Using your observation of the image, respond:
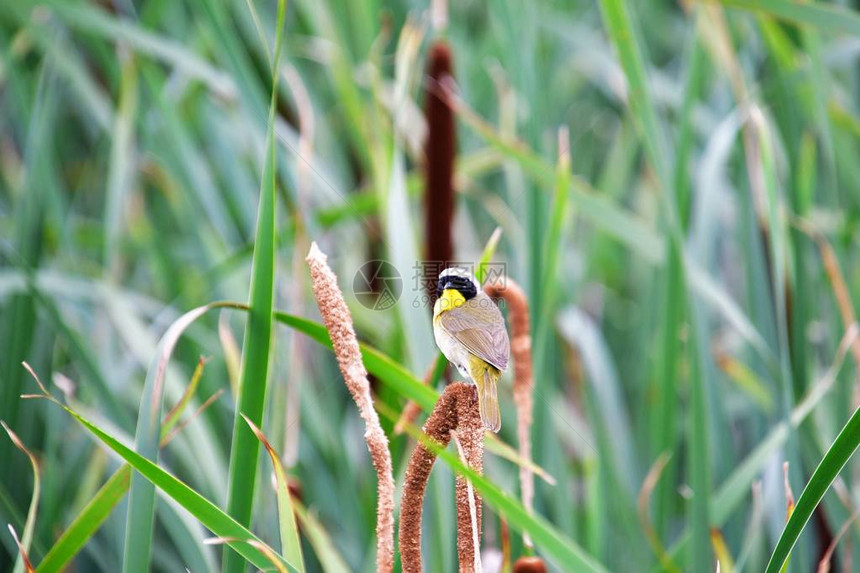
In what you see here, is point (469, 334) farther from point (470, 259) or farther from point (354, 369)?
point (470, 259)

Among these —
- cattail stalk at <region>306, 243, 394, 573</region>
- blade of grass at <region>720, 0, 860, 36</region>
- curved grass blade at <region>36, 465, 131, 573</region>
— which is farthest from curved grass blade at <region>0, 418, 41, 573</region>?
blade of grass at <region>720, 0, 860, 36</region>

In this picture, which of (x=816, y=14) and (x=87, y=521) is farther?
(x=816, y=14)

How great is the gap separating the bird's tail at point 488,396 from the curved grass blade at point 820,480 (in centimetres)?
20

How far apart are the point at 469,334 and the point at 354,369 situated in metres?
0.06

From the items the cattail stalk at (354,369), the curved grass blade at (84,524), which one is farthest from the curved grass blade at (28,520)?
the cattail stalk at (354,369)

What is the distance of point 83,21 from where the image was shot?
0.96 meters

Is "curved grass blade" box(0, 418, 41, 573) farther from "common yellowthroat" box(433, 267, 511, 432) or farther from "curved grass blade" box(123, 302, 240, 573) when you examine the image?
"common yellowthroat" box(433, 267, 511, 432)

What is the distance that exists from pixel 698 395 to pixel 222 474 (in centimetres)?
53

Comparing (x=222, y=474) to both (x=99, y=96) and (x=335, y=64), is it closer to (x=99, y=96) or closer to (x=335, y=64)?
(x=335, y=64)

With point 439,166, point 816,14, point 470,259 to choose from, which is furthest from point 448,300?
point 470,259

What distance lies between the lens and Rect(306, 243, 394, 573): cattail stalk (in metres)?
0.33

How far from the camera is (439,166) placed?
829 millimetres

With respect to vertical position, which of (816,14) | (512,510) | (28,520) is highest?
(816,14)

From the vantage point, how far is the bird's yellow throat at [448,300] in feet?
1.00
